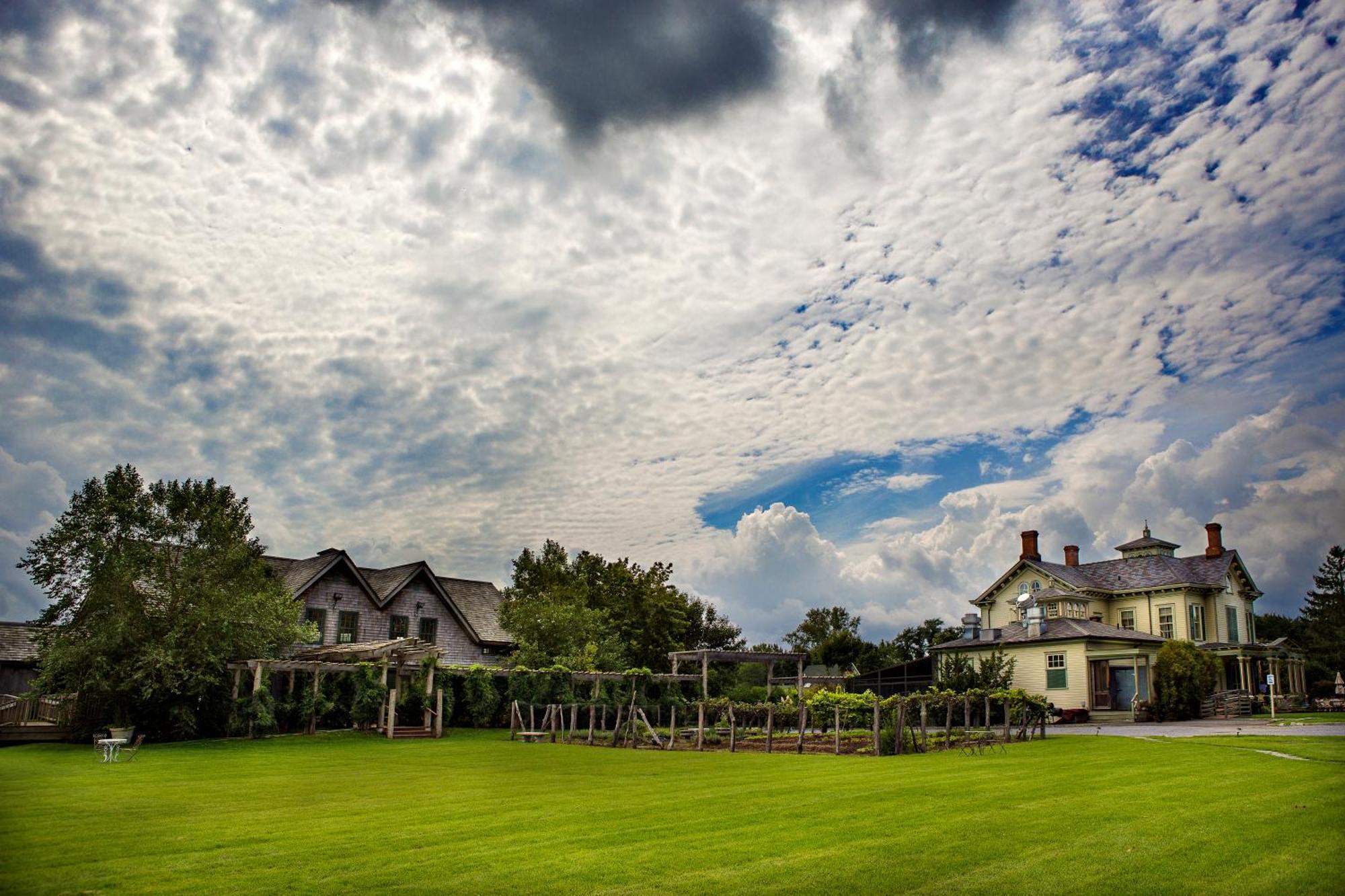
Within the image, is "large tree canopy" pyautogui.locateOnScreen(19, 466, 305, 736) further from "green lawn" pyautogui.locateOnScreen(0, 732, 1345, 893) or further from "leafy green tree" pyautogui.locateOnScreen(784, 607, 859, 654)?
"leafy green tree" pyautogui.locateOnScreen(784, 607, 859, 654)

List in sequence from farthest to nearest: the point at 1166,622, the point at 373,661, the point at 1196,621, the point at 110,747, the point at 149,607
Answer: the point at 1166,622 → the point at 1196,621 → the point at 373,661 → the point at 149,607 → the point at 110,747

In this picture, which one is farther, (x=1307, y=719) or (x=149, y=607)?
(x=1307, y=719)

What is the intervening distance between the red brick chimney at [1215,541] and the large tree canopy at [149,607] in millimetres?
50952

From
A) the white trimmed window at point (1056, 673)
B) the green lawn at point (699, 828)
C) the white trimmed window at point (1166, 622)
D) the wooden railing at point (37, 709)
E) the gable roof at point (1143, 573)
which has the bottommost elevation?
the wooden railing at point (37, 709)

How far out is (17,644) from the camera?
4216 cm

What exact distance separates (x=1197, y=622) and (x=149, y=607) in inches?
2032

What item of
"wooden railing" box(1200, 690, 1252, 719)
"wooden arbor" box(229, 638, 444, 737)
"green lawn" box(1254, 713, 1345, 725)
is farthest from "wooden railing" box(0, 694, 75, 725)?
"wooden railing" box(1200, 690, 1252, 719)

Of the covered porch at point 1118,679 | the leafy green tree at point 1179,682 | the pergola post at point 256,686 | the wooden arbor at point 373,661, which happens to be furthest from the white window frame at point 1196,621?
the pergola post at point 256,686

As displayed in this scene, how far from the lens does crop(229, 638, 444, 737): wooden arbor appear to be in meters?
33.1

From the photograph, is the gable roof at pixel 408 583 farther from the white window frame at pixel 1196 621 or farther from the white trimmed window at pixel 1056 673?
the white window frame at pixel 1196 621

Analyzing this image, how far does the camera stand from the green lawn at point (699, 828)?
929 centimetres

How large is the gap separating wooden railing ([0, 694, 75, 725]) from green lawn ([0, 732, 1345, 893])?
12.2 metres

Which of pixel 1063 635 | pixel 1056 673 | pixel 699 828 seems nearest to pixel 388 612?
pixel 1056 673

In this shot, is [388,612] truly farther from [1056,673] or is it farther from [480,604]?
[1056,673]
